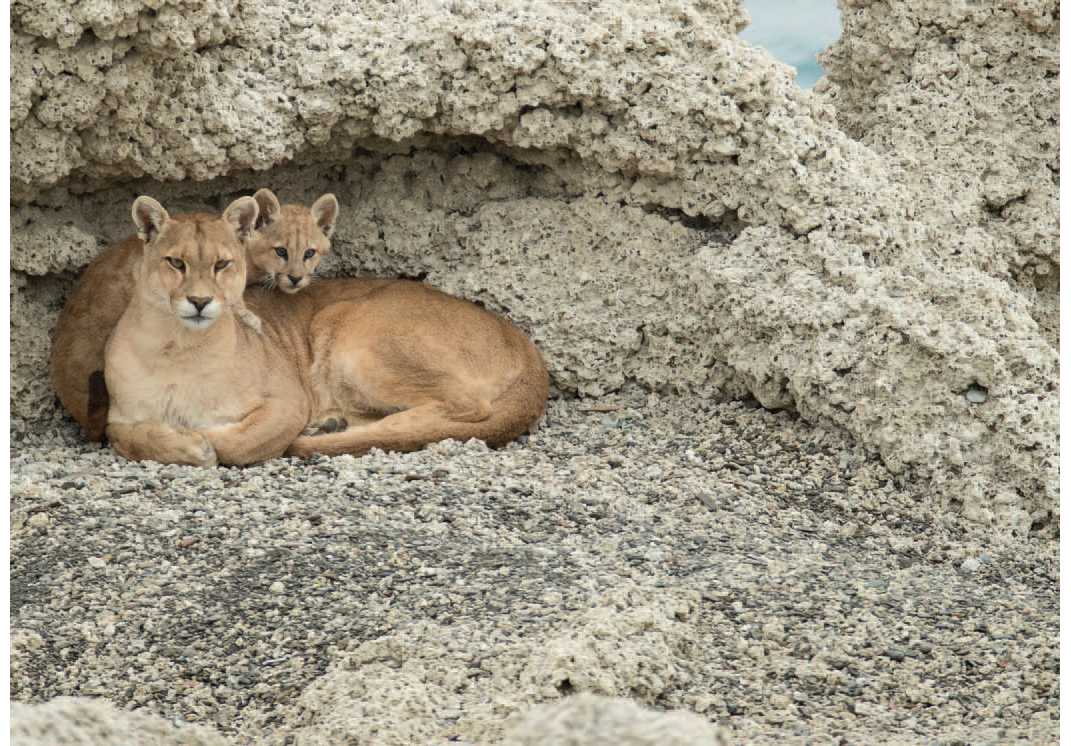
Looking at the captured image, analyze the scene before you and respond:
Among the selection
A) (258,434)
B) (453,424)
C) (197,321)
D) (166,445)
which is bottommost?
(166,445)

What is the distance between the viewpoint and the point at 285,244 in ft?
22.7

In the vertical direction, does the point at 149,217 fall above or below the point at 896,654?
below

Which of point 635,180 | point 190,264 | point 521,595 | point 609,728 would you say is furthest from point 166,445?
point 609,728

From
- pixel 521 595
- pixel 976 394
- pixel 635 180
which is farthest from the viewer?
pixel 635 180

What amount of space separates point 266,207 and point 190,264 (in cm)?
63

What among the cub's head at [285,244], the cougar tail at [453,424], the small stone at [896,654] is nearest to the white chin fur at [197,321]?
the cub's head at [285,244]

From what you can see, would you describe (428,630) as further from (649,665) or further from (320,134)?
(320,134)

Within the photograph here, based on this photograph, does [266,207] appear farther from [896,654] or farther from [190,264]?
[896,654]

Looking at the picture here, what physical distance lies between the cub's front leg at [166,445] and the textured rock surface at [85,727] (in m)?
2.45

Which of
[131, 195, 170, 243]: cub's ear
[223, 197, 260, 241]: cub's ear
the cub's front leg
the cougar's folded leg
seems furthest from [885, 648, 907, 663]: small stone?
[131, 195, 170, 243]: cub's ear

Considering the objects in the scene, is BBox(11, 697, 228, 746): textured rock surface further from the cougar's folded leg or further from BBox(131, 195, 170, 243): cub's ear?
BBox(131, 195, 170, 243): cub's ear

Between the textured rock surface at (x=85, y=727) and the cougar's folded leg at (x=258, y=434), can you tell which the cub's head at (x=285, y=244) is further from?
the textured rock surface at (x=85, y=727)

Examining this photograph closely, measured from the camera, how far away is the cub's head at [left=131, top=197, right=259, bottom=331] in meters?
6.40

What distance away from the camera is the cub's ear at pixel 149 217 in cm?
644
